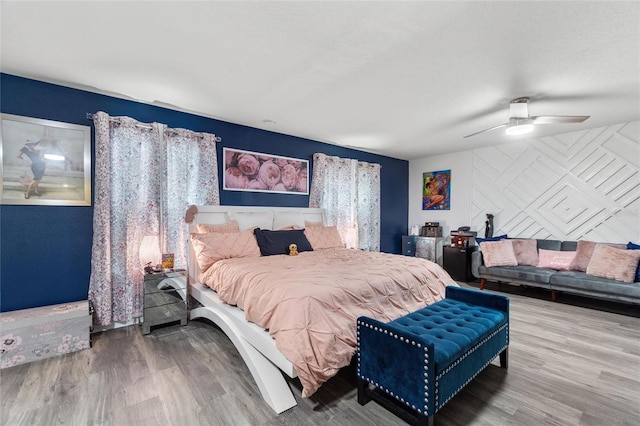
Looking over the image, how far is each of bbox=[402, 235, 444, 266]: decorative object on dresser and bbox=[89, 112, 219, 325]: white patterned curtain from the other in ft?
14.7

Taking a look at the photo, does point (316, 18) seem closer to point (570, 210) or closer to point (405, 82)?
point (405, 82)

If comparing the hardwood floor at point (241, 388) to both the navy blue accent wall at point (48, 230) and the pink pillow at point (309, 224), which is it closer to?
the navy blue accent wall at point (48, 230)

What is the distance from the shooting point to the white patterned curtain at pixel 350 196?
5012 millimetres

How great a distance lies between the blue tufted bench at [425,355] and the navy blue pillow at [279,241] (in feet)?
6.10

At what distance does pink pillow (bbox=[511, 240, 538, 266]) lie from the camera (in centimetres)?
455

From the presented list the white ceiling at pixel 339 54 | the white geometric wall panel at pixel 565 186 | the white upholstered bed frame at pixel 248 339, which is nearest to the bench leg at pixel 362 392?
the white upholstered bed frame at pixel 248 339

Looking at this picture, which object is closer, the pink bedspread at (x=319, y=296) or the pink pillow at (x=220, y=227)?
the pink bedspread at (x=319, y=296)

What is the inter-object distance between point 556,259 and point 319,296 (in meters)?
4.31

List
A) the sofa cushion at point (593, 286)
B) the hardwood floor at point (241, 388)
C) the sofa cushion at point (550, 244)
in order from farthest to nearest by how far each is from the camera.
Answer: the sofa cushion at point (550, 244)
the sofa cushion at point (593, 286)
the hardwood floor at point (241, 388)

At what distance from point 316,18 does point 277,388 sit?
2477mm

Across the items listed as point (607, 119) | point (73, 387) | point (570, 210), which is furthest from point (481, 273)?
point (73, 387)

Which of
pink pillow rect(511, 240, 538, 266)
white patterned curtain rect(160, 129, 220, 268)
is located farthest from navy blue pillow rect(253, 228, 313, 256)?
pink pillow rect(511, 240, 538, 266)

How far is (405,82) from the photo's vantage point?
2.77 meters

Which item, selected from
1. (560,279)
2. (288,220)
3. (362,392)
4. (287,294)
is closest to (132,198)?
(288,220)
